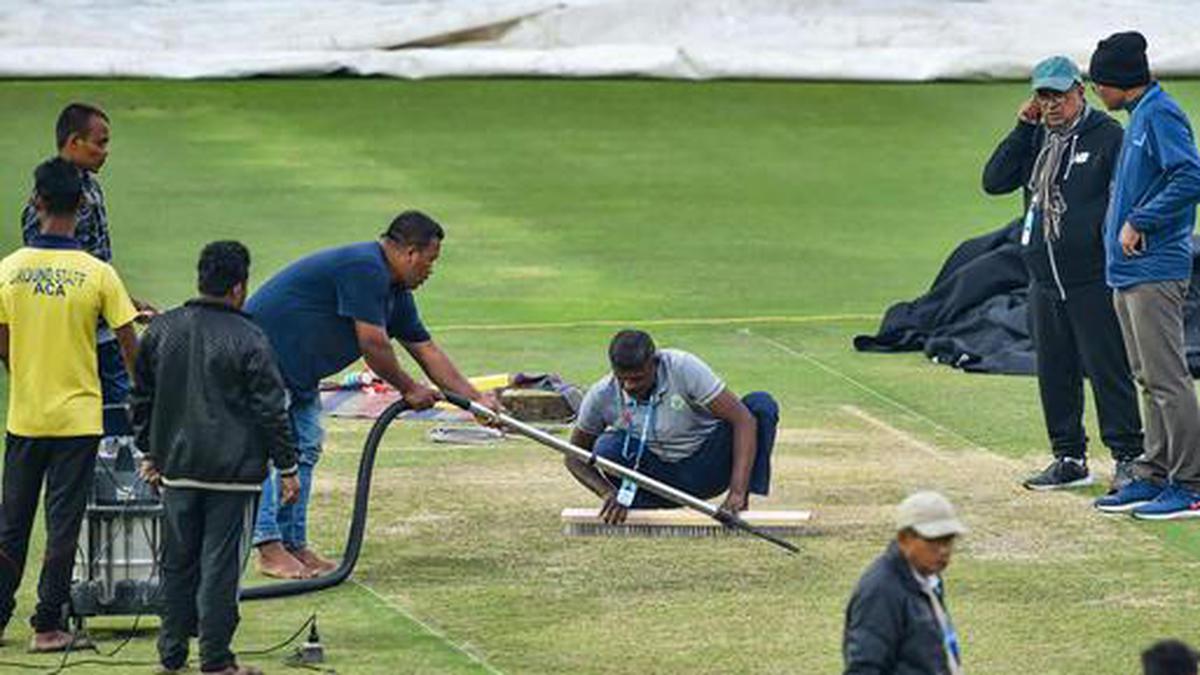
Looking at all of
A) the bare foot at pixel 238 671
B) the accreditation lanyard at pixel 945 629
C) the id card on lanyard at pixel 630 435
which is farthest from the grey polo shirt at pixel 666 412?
the accreditation lanyard at pixel 945 629

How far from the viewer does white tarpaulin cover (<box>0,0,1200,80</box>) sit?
3033 cm

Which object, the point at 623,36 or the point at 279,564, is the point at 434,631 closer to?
the point at 279,564

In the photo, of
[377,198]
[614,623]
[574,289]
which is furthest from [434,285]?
[614,623]

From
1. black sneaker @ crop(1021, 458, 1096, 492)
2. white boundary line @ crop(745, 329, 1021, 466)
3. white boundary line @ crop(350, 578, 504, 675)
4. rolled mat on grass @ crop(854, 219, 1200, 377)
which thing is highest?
rolled mat on grass @ crop(854, 219, 1200, 377)

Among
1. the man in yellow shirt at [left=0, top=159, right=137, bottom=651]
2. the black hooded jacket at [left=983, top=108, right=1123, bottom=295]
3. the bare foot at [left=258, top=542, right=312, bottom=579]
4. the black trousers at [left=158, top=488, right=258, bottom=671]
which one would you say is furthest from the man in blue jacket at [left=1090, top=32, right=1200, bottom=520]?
the man in yellow shirt at [left=0, top=159, right=137, bottom=651]

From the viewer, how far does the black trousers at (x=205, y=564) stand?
12.6 meters

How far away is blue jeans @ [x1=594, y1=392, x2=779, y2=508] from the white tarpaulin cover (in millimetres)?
15183

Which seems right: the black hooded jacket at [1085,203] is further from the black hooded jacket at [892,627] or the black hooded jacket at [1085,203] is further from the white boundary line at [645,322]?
the black hooded jacket at [892,627]

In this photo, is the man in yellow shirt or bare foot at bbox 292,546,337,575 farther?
bare foot at bbox 292,546,337,575

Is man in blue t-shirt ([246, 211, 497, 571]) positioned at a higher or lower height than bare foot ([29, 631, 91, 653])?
higher

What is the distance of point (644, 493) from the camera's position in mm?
15688

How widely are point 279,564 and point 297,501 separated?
298 millimetres

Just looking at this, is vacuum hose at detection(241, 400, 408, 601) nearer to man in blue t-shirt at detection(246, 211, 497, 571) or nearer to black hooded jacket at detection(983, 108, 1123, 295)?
man in blue t-shirt at detection(246, 211, 497, 571)

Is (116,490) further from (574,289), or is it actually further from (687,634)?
(574,289)
